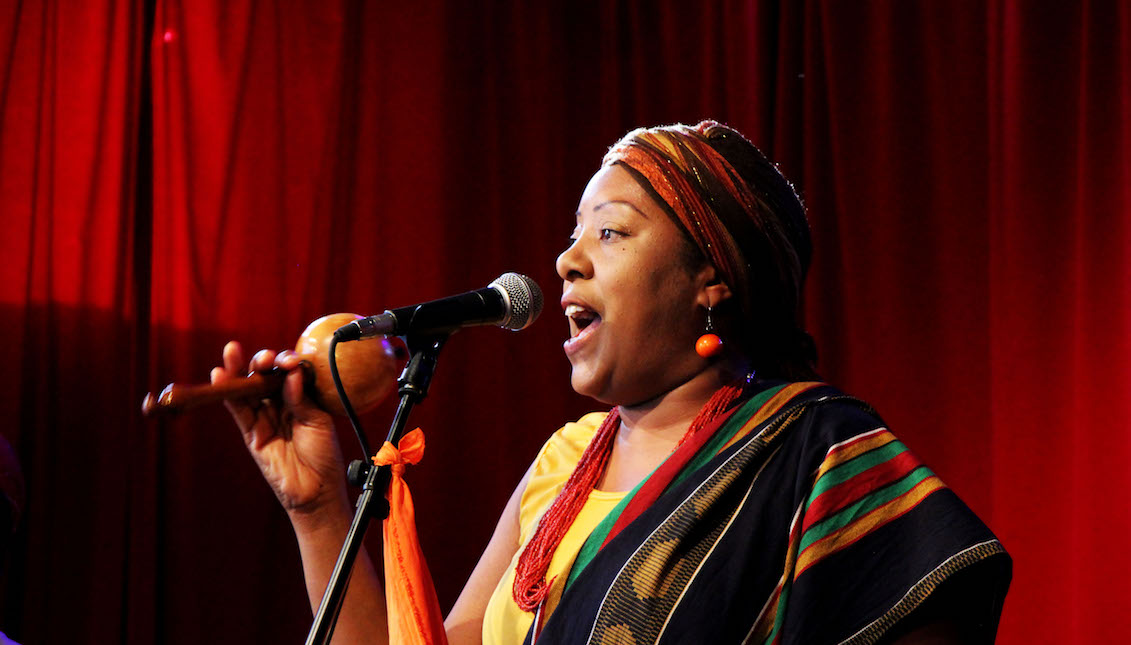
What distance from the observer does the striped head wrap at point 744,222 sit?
1705 mm

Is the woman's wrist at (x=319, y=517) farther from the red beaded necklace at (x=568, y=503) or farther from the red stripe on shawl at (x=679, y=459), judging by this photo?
the red stripe on shawl at (x=679, y=459)

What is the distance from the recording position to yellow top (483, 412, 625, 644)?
167 cm

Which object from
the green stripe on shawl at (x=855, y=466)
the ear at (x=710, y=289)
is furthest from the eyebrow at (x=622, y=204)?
the green stripe on shawl at (x=855, y=466)

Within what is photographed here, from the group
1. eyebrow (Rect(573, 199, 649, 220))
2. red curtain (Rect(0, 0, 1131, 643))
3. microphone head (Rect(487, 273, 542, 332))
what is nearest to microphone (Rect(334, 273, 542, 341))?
microphone head (Rect(487, 273, 542, 332))

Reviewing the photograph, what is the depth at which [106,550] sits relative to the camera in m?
2.96

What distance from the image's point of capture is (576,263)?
5.70ft

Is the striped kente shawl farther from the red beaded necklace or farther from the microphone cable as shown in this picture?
the microphone cable

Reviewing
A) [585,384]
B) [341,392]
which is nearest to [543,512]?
[585,384]

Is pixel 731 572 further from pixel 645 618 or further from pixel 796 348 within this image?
pixel 796 348

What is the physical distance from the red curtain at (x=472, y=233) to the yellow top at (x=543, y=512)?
1.38m

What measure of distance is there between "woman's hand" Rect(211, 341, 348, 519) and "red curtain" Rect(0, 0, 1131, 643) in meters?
1.66

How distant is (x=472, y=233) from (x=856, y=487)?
7.81 ft

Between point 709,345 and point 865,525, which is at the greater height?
point 709,345

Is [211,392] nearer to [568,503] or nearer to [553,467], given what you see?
[568,503]
